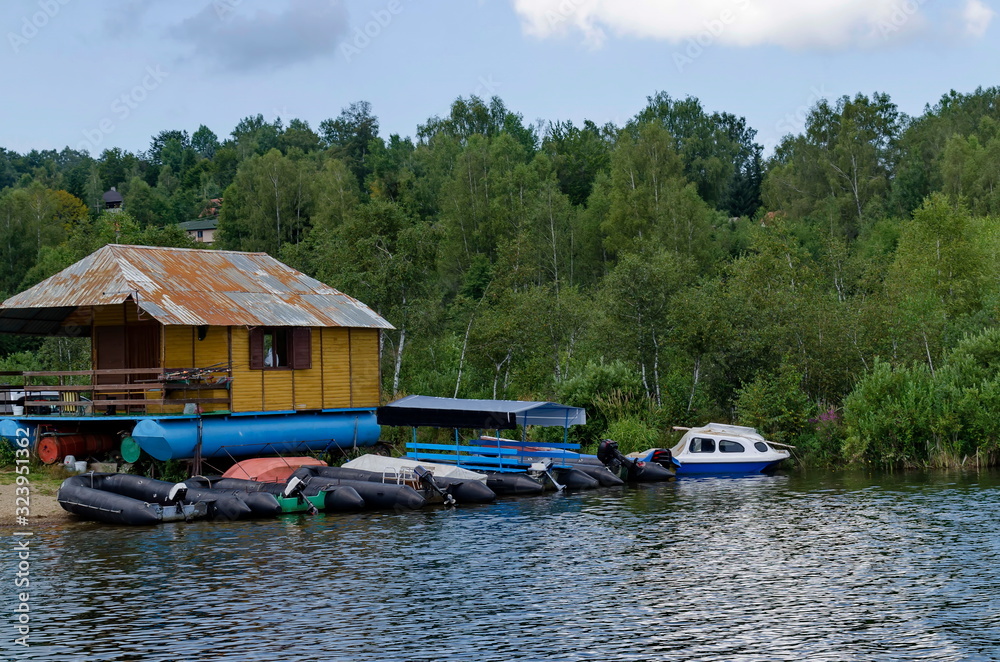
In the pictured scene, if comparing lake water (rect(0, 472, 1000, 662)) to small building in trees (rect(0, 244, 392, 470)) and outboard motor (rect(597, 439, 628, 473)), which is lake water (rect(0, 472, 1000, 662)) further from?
outboard motor (rect(597, 439, 628, 473))

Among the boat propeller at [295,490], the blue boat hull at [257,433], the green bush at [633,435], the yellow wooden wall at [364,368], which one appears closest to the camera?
the boat propeller at [295,490]

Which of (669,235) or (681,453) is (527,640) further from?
(669,235)

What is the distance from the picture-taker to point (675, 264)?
178 ft

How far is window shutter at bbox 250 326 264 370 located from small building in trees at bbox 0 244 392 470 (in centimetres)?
4

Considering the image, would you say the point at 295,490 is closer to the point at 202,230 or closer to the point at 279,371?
the point at 279,371

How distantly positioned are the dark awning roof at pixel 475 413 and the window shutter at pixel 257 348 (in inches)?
202

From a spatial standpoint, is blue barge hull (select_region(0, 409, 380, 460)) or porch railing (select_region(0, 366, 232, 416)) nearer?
blue barge hull (select_region(0, 409, 380, 460))

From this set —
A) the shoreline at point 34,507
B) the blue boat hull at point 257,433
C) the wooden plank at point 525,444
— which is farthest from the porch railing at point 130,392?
the wooden plank at point 525,444

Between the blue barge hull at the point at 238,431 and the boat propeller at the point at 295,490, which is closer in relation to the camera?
the boat propeller at the point at 295,490

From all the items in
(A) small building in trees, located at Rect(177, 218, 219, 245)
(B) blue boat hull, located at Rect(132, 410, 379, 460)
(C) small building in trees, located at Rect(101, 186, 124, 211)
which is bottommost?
(B) blue boat hull, located at Rect(132, 410, 379, 460)

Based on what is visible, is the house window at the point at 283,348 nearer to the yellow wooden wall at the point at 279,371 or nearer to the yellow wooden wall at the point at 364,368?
the yellow wooden wall at the point at 279,371

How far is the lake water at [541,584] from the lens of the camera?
20.1 meters

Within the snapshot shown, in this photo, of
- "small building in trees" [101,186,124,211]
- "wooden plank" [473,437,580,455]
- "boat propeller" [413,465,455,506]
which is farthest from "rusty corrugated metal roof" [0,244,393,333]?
"small building in trees" [101,186,124,211]

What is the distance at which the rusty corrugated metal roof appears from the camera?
40.5 m
